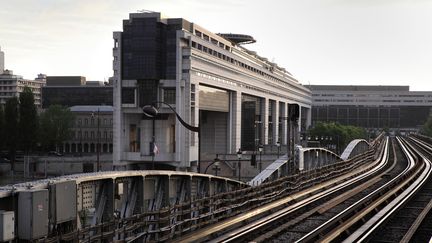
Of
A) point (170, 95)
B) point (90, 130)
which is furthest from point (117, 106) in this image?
point (90, 130)

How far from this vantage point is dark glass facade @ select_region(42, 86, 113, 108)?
7062 inches

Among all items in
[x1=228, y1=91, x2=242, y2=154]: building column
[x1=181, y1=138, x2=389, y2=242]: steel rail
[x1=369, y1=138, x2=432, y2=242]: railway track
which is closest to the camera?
[x1=181, y1=138, x2=389, y2=242]: steel rail

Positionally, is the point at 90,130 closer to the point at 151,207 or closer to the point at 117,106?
the point at 117,106

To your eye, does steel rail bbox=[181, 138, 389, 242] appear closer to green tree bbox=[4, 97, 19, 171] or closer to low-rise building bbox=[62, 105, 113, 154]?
green tree bbox=[4, 97, 19, 171]

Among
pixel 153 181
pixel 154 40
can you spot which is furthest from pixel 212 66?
pixel 153 181

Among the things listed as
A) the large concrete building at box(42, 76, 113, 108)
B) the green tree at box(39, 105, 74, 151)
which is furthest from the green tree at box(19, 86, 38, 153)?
the large concrete building at box(42, 76, 113, 108)

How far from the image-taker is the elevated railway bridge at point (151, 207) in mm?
14148

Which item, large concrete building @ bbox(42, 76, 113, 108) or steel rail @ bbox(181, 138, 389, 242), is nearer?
steel rail @ bbox(181, 138, 389, 242)

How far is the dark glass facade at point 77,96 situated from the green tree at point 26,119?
7580 cm

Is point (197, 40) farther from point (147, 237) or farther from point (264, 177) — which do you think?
point (147, 237)

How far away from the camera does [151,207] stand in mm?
21547

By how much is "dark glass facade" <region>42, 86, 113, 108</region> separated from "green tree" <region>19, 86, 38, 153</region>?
7580cm

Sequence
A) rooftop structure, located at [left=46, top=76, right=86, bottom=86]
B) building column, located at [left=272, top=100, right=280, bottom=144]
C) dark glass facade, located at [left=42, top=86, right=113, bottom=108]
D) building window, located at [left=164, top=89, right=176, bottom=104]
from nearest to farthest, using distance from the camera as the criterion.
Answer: building window, located at [left=164, top=89, right=176, bottom=104], building column, located at [left=272, top=100, right=280, bottom=144], dark glass facade, located at [left=42, top=86, right=113, bottom=108], rooftop structure, located at [left=46, top=76, right=86, bottom=86]

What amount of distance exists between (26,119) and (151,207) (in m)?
86.4
